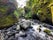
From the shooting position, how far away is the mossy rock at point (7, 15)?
9125 mm

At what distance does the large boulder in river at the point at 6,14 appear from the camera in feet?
30.0

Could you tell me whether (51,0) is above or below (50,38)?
above

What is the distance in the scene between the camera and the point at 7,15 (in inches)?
383

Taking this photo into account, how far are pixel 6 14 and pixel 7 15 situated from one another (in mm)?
139

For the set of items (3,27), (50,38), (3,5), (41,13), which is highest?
(3,5)

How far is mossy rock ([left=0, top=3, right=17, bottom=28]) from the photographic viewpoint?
9.12 meters

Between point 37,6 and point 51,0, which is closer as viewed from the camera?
point 51,0

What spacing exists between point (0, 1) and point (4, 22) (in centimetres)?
176

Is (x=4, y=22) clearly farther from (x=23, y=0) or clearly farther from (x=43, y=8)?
(x=23, y=0)

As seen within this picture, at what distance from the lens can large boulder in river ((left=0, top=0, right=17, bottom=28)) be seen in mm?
9146

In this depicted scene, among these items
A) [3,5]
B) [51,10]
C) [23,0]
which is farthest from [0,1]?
[23,0]

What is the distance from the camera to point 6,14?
9.65m

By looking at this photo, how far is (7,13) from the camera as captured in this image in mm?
9719

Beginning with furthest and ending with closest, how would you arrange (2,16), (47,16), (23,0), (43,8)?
(23,0) < (43,8) < (47,16) < (2,16)
